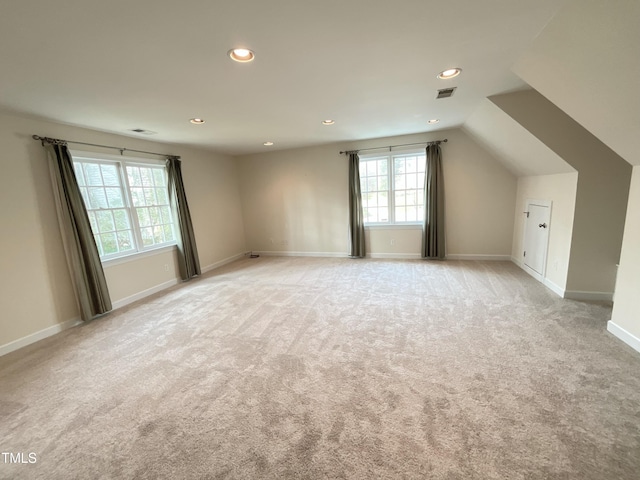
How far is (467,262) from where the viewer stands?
4816mm

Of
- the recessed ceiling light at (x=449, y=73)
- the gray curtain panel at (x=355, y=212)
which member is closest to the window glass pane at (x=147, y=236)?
the gray curtain panel at (x=355, y=212)

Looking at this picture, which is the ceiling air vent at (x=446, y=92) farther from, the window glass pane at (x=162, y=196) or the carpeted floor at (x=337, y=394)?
the window glass pane at (x=162, y=196)

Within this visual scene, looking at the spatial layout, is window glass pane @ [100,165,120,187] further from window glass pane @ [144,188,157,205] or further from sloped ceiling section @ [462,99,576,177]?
sloped ceiling section @ [462,99,576,177]

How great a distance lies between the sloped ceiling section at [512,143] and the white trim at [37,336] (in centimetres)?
572

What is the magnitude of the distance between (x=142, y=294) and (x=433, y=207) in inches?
207

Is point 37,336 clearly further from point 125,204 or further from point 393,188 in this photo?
point 393,188

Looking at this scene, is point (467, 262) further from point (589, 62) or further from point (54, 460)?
point (54, 460)

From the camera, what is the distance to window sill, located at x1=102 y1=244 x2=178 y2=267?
141 inches

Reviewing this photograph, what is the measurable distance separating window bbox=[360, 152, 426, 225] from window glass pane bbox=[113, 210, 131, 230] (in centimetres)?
421

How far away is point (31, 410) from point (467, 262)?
228 inches

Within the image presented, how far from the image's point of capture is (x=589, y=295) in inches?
120

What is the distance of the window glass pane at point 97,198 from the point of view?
3471 mm

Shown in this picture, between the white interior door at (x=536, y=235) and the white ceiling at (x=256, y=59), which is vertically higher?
the white ceiling at (x=256, y=59)

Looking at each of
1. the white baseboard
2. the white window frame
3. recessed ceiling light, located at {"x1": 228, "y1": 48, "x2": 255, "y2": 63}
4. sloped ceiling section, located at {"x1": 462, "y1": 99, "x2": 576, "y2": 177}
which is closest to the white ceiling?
recessed ceiling light, located at {"x1": 228, "y1": 48, "x2": 255, "y2": 63}
